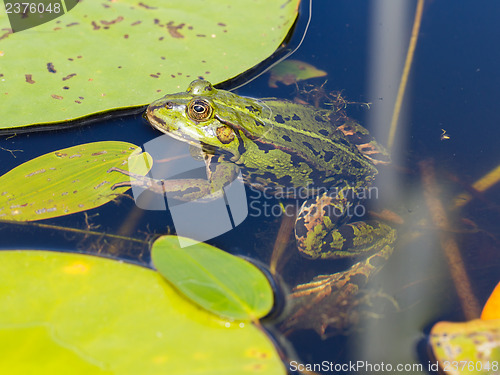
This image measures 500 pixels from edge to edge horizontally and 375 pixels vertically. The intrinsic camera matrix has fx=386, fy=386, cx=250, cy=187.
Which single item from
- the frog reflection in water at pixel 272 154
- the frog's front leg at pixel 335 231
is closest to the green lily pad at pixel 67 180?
the frog reflection in water at pixel 272 154

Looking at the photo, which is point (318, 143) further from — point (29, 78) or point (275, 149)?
point (29, 78)

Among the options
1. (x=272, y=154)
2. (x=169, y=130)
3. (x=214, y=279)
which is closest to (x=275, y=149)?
(x=272, y=154)

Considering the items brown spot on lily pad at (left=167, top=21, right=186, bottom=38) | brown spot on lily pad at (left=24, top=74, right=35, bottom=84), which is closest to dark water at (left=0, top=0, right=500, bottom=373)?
brown spot on lily pad at (left=24, top=74, right=35, bottom=84)

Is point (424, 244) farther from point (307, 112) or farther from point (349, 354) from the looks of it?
point (307, 112)

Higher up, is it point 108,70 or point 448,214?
point 108,70

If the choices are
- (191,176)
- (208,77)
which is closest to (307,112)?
(208,77)

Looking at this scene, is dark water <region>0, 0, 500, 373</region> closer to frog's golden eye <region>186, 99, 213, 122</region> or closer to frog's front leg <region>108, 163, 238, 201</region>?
frog's front leg <region>108, 163, 238, 201</region>

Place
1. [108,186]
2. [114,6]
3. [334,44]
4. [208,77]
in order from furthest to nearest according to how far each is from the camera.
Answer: [334,44], [114,6], [208,77], [108,186]
